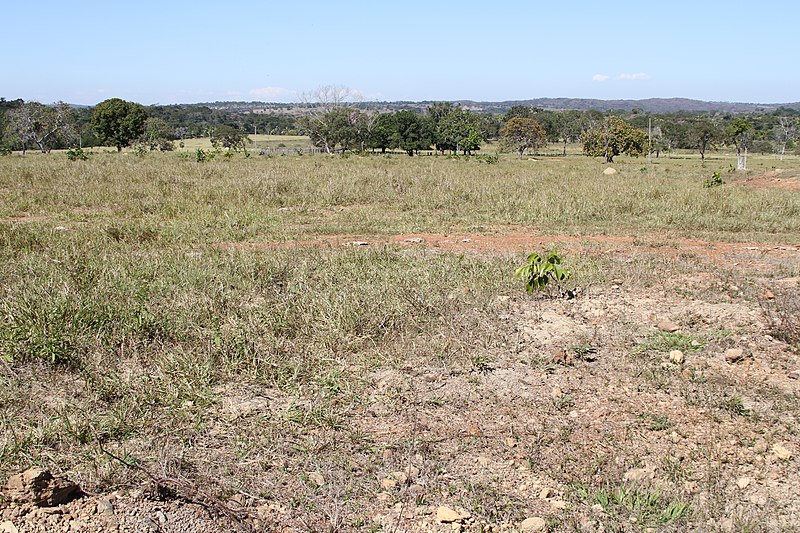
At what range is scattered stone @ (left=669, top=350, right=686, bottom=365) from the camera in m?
4.29

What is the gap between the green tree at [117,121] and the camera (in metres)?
43.4

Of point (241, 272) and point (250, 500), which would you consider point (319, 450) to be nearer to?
point (250, 500)

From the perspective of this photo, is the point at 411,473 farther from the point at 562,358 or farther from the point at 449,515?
the point at 562,358

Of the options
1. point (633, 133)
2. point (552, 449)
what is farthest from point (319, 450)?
point (633, 133)

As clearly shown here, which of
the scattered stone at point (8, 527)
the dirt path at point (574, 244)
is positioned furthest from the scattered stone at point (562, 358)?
the dirt path at point (574, 244)

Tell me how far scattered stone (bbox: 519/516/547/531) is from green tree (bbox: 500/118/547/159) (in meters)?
45.6

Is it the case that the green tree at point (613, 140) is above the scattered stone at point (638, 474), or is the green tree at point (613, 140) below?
above

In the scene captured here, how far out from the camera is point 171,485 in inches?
109

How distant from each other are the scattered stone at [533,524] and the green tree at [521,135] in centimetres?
4560

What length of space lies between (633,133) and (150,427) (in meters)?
44.8

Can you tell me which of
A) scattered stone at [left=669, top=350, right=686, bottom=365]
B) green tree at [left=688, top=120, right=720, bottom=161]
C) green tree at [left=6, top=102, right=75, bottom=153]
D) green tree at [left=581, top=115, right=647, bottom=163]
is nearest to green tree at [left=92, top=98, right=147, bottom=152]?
green tree at [left=6, top=102, right=75, bottom=153]

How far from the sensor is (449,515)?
2.71 metres

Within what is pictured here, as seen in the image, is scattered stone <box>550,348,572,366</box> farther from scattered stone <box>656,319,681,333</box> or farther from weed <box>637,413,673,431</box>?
scattered stone <box>656,319,681,333</box>

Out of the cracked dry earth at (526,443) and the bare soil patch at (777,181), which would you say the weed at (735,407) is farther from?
the bare soil patch at (777,181)
